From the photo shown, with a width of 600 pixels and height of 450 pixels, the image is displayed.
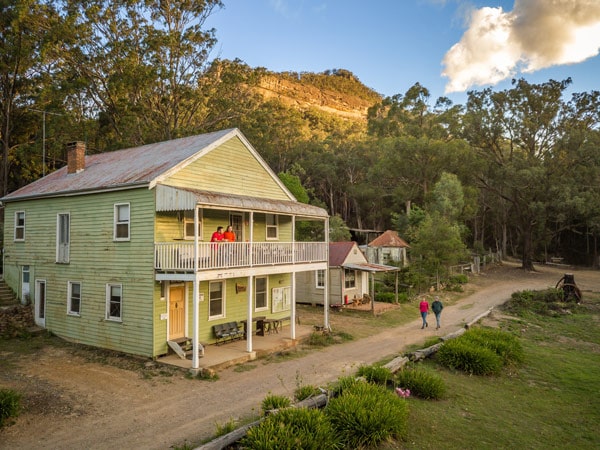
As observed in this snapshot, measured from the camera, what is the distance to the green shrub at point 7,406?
9.12 metres

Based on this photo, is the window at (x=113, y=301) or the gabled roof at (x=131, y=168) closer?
the gabled roof at (x=131, y=168)

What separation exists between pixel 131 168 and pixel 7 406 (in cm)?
1001

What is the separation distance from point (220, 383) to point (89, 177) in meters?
11.0

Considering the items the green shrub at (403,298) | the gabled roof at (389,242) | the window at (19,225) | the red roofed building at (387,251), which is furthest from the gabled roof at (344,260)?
the window at (19,225)

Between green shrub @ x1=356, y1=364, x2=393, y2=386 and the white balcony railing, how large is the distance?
6.17 m

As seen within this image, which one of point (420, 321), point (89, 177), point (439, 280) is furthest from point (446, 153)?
point (89, 177)

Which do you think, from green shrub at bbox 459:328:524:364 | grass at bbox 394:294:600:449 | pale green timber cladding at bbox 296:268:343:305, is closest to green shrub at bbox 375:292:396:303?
pale green timber cladding at bbox 296:268:343:305

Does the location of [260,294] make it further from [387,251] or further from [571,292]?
[387,251]

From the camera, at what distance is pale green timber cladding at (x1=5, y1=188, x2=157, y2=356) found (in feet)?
48.8

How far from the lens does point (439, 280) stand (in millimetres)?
33531

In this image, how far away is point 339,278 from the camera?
25922 mm

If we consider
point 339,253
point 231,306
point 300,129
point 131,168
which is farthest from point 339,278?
point 300,129

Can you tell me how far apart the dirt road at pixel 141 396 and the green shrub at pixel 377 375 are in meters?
1.68

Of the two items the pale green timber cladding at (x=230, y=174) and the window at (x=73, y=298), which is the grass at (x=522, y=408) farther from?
the window at (x=73, y=298)
